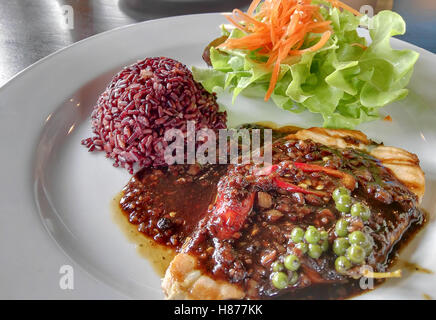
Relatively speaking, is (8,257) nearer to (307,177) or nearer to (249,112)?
(307,177)

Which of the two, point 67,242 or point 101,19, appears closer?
point 67,242

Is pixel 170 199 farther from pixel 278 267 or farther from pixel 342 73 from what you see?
pixel 342 73

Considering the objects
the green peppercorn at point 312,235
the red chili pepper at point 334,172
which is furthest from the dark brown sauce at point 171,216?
the red chili pepper at point 334,172

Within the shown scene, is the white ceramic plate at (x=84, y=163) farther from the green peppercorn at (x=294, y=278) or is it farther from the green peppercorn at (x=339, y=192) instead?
the green peppercorn at (x=339, y=192)

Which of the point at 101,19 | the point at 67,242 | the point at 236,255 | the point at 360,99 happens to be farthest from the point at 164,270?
the point at 101,19

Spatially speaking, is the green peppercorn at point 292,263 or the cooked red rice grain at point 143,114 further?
the cooked red rice grain at point 143,114

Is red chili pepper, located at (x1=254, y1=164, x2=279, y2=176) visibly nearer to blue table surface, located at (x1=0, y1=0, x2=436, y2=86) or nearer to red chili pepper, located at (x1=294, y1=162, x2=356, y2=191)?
red chili pepper, located at (x1=294, y1=162, x2=356, y2=191)
